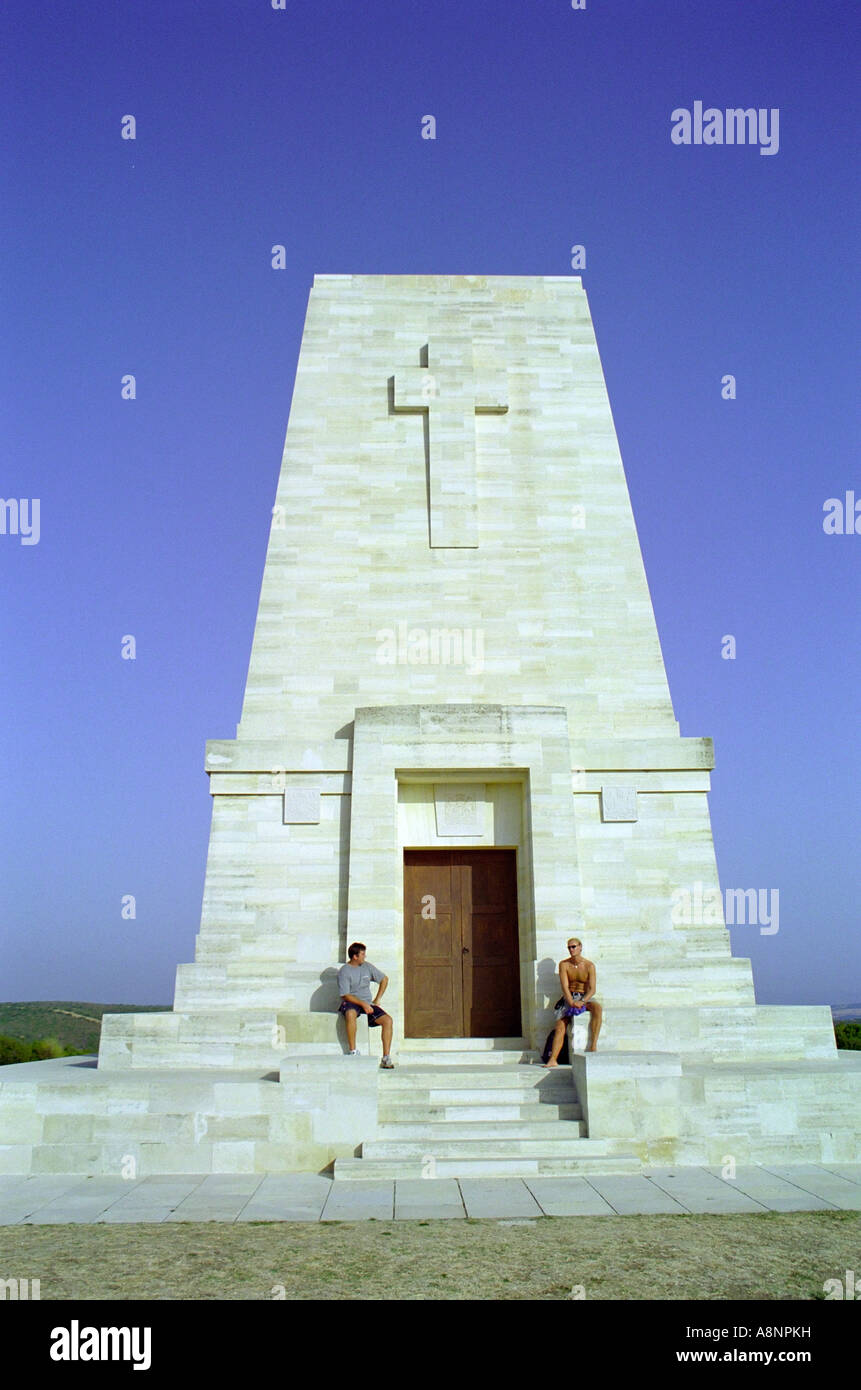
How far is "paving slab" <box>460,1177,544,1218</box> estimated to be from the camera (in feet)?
26.1

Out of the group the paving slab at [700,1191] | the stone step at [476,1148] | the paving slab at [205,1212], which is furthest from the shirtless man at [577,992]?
the paving slab at [205,1212]

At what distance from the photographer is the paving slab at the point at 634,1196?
26.5 feet

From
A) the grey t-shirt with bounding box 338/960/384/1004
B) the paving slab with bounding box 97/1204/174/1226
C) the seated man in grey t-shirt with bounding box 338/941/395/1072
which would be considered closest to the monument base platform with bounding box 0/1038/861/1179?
the seated man in grey t-shirt with bounding box 338/941/395/1072

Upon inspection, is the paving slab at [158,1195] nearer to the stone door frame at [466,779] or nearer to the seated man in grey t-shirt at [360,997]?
the seated man in grey t-shirt at [360,997]

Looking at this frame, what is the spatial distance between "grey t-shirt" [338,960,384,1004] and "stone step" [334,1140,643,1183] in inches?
89.2

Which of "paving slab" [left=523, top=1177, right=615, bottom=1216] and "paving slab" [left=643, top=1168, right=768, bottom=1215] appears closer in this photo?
"paving slab" [left=523, top=1177, right=615, bottom=1216]

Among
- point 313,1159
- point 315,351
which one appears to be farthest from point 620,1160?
point 315,351

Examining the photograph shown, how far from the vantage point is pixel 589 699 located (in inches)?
572

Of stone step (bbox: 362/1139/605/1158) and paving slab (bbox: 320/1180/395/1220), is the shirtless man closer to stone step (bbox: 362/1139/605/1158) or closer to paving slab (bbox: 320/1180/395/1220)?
stone step (bbox: 362/1139/605/1158)

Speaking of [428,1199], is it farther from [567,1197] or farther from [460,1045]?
[460,1045]

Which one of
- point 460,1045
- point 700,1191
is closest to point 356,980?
point 460,1045

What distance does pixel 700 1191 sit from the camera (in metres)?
8.79
